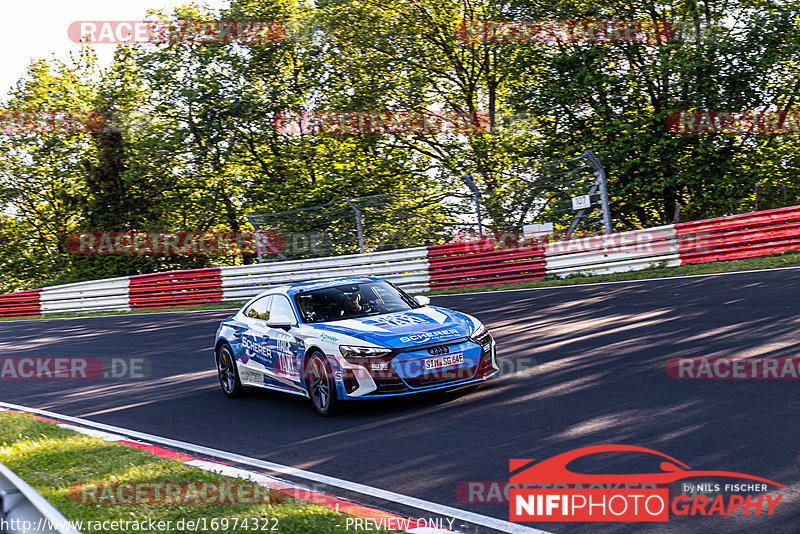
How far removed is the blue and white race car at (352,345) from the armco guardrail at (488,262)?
10.0 m

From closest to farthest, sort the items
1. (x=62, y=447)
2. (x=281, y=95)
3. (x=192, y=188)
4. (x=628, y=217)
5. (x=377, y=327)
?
1. (x=62, y=447)
2. (x=377, y=327)
3. (x=628, y=217)
4. (x=281, y=95)
5. (x=192, y=188)

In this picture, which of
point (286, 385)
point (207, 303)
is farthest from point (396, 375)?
point (207, 303)

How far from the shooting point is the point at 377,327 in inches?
342

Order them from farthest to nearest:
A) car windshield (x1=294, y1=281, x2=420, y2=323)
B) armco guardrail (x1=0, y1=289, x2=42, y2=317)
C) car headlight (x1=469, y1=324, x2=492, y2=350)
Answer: armco guardrail (x1=0, y1=289, x2=42, y2=317) < car windshield (x1=294, y1=281, x2=420, y2=323) < car headlight (x1=469, y1=324, x2=492, y2=350)

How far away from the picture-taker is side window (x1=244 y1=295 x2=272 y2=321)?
10229 mm

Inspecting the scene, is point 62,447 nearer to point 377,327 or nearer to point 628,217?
point 377,327

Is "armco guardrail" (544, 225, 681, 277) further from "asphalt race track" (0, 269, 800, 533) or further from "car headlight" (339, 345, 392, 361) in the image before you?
"car headlight" (339, 345, 392, 361)

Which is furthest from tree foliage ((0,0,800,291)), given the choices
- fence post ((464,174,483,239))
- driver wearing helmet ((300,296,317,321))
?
driver wearing helmet ((300,296,317,321))

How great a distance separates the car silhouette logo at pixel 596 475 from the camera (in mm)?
5203

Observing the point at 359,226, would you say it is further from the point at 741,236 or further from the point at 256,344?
→ the point at 256,344

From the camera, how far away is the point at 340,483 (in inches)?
242

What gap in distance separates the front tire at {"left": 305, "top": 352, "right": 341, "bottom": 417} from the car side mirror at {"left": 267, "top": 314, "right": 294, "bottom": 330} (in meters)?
0.62

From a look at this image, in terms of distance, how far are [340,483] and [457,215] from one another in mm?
15228

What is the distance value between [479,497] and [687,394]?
297 centimetres
